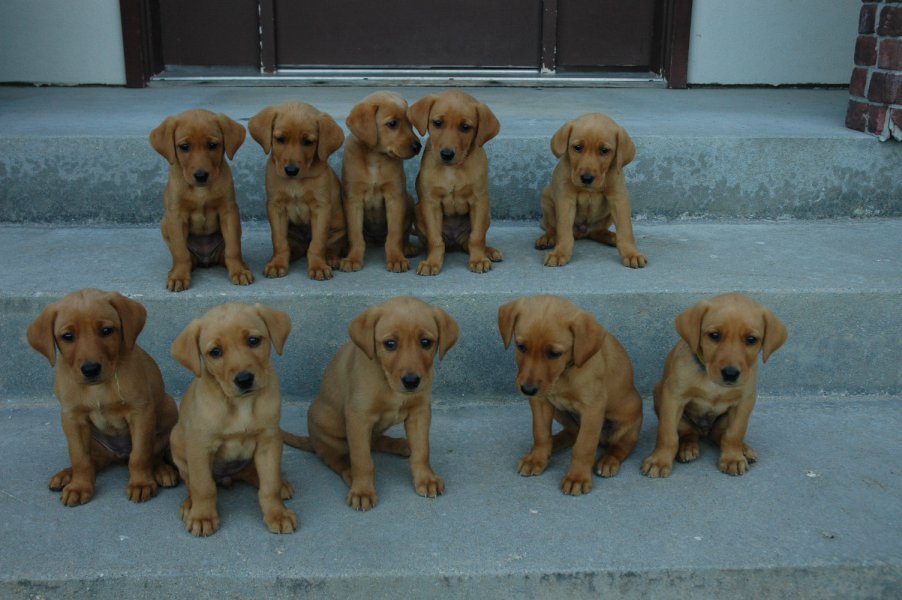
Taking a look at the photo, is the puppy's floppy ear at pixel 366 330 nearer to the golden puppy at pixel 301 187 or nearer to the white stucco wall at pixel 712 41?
the golden puppy at pixel 301 187

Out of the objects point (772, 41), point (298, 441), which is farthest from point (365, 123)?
point (772, 41)

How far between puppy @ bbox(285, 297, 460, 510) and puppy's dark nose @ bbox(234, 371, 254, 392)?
1.41ft

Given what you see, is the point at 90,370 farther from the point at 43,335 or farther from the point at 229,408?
the point at 229,408

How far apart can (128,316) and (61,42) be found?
5072 millimetres

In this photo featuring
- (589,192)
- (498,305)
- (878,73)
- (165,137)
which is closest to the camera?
(165,137)

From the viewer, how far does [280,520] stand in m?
3.62

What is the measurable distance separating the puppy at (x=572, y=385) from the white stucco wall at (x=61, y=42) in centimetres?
546

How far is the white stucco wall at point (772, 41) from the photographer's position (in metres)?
8.01

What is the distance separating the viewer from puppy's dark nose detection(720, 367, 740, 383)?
3.79 m

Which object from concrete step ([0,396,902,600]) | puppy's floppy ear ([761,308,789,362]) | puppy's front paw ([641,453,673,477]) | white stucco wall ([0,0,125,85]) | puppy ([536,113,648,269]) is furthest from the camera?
white stucco wall ([0,0,125,85])

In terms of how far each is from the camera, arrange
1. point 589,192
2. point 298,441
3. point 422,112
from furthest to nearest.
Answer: point 589,192 → point 422,112 → point 298,441

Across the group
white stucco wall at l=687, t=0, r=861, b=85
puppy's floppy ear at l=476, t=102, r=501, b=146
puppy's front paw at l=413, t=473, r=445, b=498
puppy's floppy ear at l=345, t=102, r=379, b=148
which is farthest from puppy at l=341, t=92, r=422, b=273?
white stucco wall at l=687, t=0, r=861, b=85

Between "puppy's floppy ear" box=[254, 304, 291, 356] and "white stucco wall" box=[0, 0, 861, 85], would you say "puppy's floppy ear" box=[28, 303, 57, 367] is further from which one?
"white stucco wall" box=[0, 0, 861, 85]

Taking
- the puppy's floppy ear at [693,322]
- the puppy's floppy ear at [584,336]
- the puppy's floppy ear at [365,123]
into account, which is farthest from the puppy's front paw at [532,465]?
the puppy's floppy ear at [365,123]
